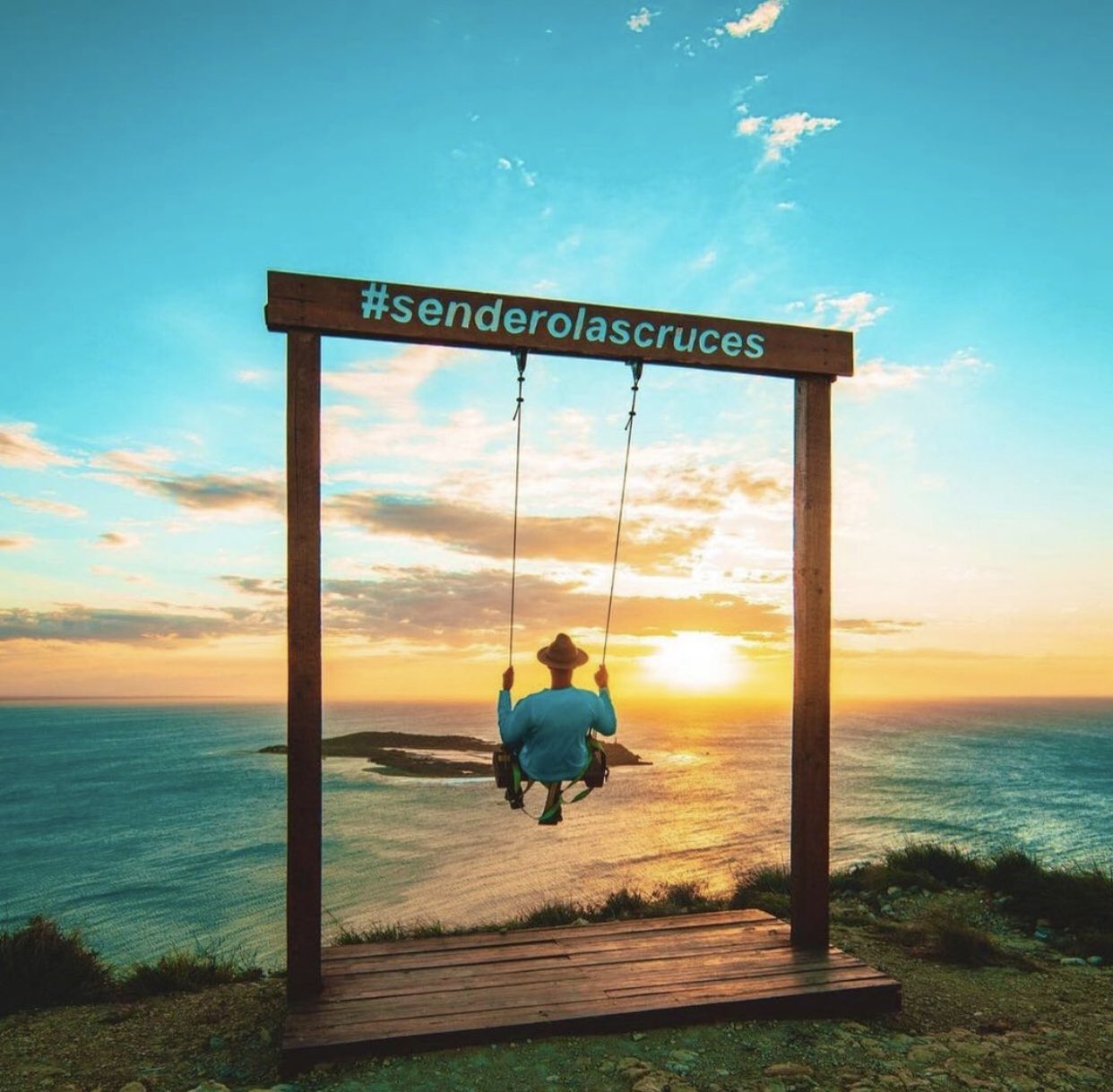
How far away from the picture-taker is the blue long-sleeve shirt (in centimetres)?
533

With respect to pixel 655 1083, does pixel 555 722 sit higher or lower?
higher

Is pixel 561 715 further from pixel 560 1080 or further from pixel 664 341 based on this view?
pixel 664 341

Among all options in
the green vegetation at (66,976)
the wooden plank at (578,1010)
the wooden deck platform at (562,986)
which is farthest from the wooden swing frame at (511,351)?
the green vegetation at (66,976)

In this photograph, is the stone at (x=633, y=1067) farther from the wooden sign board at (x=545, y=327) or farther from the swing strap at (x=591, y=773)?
the wooden sign board at (x=545, y=327)

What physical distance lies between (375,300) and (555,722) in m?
2.91

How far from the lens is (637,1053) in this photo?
171 inches

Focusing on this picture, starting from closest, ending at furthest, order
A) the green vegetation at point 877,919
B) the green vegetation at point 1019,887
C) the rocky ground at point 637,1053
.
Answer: the rocky ground at point 637,1053 < the green vegetation at point 877,919 < the green vegetation at point 1019,887

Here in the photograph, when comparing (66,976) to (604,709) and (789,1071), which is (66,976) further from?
(789,1071)

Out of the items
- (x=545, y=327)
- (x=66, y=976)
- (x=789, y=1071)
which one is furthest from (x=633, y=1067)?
(x=66, y=976)

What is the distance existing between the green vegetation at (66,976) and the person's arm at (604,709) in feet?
12.0

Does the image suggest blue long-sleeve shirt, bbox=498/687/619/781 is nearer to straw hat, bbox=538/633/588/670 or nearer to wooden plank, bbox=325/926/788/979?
straw hat, bbox=538/633/588/670

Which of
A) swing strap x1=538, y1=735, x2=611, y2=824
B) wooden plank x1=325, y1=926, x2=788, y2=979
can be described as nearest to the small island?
wooden plank x1=325, y1=926, x2=788, y2=979

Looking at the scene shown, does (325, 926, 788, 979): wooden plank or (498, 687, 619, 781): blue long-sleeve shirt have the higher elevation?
(498, 687, 619, 781): blue long-sleeve shirt

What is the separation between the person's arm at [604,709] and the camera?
543 cm
